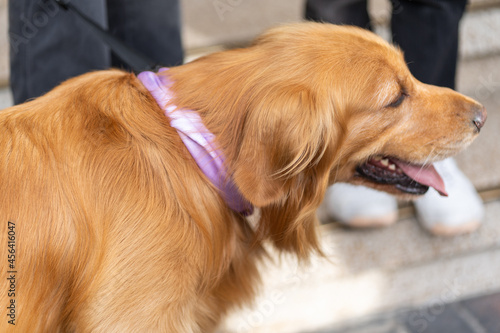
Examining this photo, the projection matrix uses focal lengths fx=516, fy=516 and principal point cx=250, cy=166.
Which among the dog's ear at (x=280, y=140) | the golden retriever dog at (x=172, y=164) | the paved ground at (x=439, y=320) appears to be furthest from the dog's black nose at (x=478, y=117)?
the paved ground at (x=439, y=320)

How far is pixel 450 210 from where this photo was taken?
2.56 meters

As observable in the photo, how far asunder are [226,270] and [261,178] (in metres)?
0.45

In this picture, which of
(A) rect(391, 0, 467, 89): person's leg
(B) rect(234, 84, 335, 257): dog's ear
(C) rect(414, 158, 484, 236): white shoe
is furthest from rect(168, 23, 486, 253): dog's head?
(C) rect(414, 158, 484, 236): white shoe

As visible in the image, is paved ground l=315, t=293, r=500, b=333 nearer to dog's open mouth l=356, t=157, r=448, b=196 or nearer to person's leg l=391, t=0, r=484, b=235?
person's leg l=391, t=0, r=484, b=235

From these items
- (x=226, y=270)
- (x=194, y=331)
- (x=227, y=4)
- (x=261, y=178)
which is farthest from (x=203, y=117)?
(x=227, y=4)

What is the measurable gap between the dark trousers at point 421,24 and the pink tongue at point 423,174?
0.64 m

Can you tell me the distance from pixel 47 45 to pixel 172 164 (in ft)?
3.12

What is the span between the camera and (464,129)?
179 centimetres

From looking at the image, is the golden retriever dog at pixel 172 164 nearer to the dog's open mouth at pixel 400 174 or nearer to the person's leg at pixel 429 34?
the dog's open mouth at pixel 400 174

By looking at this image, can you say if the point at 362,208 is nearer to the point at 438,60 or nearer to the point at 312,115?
the point at 438,60

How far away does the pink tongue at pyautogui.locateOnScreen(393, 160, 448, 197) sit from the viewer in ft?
6.20

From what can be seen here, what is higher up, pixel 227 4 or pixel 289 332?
pixel 227 4

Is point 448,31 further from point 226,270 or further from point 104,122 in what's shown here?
point 104,122

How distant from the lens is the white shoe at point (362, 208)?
2551 mm
